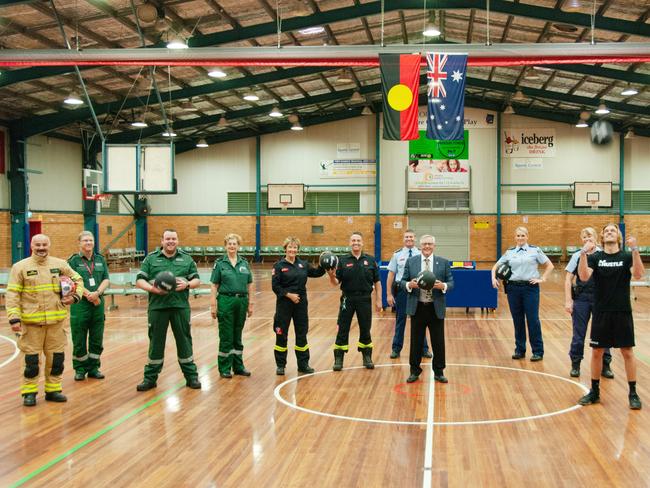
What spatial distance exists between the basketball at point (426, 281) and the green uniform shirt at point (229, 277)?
200 cm

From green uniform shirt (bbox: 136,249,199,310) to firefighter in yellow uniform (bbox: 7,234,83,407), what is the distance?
770 millimetres

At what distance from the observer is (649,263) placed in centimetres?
3005

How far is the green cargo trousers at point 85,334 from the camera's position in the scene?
7.39 metres

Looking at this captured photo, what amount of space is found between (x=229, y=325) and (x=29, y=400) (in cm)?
217

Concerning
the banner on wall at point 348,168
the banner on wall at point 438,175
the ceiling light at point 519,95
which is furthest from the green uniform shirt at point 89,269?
the banner on wall at point 348,168

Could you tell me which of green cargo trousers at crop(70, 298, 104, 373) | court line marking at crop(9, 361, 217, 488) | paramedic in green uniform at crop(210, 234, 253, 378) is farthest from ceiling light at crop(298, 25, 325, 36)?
court line marking at crop(9, 361, 217, 488)

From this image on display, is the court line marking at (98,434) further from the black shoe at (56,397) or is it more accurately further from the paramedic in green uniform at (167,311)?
the black shoe at (56,397)

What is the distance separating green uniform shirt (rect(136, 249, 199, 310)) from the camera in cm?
705

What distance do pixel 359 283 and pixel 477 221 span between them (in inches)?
931

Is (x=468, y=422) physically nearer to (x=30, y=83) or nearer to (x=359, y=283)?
(x=359, y=283)

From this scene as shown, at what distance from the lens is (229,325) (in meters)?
7.44

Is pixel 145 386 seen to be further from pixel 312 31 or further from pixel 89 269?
pixel 312 31

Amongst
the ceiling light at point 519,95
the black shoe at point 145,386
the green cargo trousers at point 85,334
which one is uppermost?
the ceiling light at point 519,95

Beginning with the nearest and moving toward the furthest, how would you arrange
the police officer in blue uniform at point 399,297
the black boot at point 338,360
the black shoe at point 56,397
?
the black shoe at point 56,397 < the black boot at point 338,360 < the police officer in blue uniform at point 399,297
